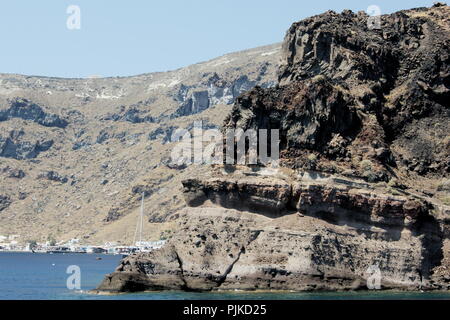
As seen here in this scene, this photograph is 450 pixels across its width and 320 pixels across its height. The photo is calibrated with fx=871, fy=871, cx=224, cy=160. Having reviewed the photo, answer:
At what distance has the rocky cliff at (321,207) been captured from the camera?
75.0m

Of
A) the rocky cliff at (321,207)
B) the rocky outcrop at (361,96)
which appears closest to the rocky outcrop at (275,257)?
the rocky cliff at (321,207)

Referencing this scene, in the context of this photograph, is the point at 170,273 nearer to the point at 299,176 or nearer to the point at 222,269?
the point at 222,269

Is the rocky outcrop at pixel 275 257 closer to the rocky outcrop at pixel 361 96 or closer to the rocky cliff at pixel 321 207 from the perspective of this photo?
the rocky cliff at pixel 321 207

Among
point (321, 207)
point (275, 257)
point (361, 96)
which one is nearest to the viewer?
point (275, 257)

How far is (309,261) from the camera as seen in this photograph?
7462 cm

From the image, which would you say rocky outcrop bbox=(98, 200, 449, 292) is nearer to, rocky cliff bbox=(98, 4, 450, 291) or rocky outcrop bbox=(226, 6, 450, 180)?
rocky cliff bbox=(98, 4, 450, 291)

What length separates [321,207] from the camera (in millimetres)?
78438

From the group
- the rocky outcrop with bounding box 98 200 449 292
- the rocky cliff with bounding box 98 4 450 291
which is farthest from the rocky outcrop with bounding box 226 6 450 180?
the rocky outcrop with bounding box 98 200 449 292

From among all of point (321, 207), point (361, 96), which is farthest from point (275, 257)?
point (361, 96)

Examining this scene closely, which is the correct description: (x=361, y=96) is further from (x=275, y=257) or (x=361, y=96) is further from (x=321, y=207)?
(x=275, y=257)

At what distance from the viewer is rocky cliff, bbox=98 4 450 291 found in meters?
75.0

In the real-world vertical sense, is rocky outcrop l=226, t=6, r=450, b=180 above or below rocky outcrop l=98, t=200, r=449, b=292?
above

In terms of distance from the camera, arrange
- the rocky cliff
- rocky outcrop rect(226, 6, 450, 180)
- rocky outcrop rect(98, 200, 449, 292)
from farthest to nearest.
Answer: rocky outcrop rect(226, 6, 450, 180), the rocky cliff, rocky outcrop rect(98, 200, 449, 292)
